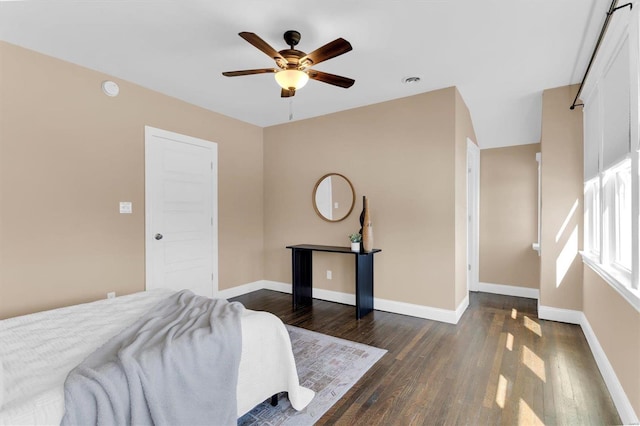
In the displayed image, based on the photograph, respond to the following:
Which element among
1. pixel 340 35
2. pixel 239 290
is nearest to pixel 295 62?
pixel 340 35

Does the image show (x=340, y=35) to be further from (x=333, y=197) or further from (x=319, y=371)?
(x=319, y=371)

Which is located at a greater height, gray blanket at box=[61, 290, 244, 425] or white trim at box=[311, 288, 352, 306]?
gray blanket at box=[61, 290, 244, 425]

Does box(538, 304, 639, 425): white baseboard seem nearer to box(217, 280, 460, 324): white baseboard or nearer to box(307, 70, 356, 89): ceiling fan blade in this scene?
box(217, 280, 460, 324): white baseboard

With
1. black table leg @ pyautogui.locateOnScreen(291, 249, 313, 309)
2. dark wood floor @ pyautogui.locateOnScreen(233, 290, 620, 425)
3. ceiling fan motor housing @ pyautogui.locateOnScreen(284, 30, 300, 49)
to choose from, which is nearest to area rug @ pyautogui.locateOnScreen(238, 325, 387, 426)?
dark wood floor @ pyautogui.locateOnScreen(233, 290, 620, 425)

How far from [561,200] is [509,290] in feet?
5.68

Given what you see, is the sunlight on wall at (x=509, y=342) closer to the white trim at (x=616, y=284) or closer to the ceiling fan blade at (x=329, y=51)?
the white trim at (x=616, y=284)

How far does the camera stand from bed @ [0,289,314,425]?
3.97 feet

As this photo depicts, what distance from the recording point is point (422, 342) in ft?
9.39

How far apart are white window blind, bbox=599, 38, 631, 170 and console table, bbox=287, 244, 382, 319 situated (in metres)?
2.20

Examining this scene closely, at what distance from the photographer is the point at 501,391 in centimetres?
208

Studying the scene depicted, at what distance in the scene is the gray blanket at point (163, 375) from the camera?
120 centimetres

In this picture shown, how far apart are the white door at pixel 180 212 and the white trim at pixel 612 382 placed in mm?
3954

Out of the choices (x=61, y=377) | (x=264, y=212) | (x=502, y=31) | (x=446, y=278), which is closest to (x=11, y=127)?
(x=61, y=377)

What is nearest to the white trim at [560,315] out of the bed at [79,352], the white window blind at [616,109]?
the white window blind at [616,109]
